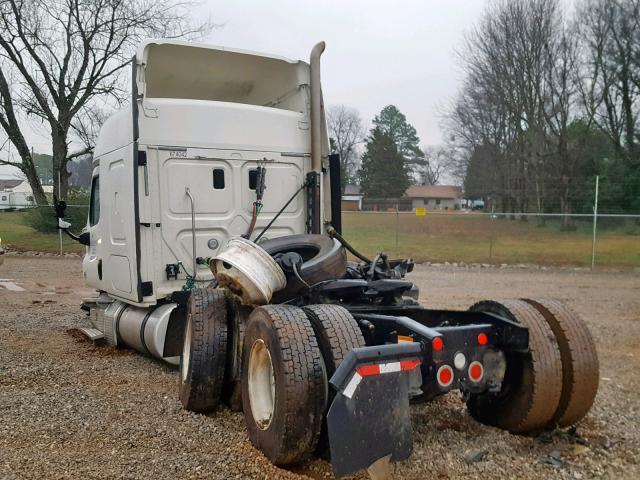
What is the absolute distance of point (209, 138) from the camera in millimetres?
6297

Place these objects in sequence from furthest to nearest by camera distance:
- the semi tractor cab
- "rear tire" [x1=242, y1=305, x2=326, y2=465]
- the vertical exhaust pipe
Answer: the vertical exhaust pipe → the semi tractor cab → "rear tire" [x1=242, y1=305, x2=326, y2=465]

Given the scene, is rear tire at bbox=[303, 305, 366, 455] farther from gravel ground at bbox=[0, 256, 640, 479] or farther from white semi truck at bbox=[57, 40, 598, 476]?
gravel ground at bbox=[0, 256, 640, 479]

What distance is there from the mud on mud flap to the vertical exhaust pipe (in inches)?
Answer: 150

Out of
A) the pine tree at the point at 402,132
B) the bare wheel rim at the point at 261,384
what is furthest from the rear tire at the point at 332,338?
the pine tree at the point at 402,132

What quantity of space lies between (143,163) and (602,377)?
16.2 ft

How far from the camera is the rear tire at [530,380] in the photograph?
13.0ft

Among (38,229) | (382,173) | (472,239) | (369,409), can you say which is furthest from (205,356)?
(382,173)

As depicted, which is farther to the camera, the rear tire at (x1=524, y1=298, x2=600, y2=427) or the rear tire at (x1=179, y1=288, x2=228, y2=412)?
the rear tire at (x1=179, y1=288, x2=228, y2=412)

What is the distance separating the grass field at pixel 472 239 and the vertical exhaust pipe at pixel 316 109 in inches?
466

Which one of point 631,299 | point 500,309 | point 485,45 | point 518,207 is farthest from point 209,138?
point 485,45

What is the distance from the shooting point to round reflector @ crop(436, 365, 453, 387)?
12.0ft

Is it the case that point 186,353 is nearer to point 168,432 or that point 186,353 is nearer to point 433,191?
point 168,432

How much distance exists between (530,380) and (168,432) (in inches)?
97.4

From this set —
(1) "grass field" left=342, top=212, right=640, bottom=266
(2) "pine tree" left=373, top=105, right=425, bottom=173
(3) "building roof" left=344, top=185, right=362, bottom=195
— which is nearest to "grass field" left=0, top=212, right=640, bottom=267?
(1) "grass field" left=342, top=212, right=640, bottom=266
